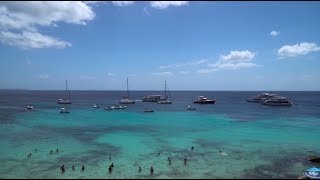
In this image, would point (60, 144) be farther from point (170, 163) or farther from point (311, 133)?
point (311, 133)

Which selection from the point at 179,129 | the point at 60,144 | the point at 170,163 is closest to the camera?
the point at 170,163

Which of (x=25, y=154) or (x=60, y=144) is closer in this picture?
(x=25, y=154)

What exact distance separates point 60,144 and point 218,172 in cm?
3140

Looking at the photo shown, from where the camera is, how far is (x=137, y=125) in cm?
8981

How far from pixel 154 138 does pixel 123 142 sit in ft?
24.7

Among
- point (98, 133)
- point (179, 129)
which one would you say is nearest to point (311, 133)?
point (179, 129)

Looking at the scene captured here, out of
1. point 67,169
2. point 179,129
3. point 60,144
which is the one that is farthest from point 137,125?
point 67,169

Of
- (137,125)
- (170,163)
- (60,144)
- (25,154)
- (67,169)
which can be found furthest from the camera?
(137,125)

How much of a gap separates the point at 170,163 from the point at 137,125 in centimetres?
4237

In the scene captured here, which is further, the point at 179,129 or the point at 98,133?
the point at 179,129

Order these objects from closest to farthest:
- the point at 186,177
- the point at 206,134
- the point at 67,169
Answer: the point at 186,177 < the point at 67,169 < the point at 206,134

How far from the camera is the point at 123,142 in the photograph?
64.2 metres

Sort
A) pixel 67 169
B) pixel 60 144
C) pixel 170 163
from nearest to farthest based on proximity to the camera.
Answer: pixel 67 169
pixel 170 163
pixel 60 144

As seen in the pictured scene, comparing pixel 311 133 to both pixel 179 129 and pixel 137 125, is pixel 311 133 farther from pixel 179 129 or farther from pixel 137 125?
pixel 137 125
